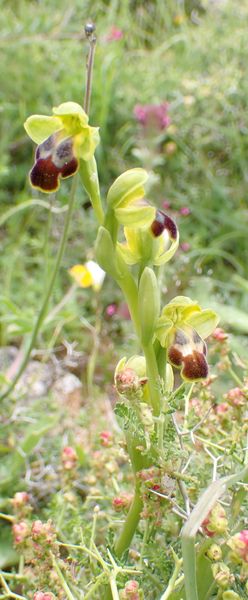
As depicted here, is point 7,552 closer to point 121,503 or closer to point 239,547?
point 121,503

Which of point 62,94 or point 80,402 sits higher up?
point 62,94

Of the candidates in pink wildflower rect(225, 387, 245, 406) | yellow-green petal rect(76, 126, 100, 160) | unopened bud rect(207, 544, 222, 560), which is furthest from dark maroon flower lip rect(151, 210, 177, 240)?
unopened bud rect(207, 544, 222, 560)

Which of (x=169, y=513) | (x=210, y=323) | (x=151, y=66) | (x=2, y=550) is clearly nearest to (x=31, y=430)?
(x=2, y=550)

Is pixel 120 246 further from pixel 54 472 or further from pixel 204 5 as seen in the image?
pixel 204 5

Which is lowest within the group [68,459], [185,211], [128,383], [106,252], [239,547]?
[185,211]

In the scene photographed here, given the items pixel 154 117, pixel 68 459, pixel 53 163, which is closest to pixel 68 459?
pixel 68 459

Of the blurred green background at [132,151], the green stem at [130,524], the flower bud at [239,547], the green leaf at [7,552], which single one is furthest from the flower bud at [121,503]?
the blurred green background at [132,151]

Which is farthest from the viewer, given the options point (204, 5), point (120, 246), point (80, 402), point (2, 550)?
point (204, 5)

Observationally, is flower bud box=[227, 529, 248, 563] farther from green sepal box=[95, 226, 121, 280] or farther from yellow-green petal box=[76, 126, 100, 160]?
yellow-green petal box=[76, 126, 100, 160]
